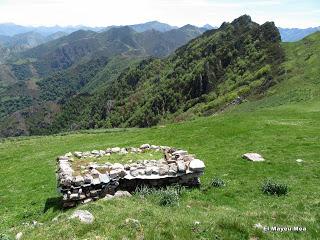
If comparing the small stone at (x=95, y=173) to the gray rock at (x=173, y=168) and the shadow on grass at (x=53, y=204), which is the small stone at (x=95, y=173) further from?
the gray rock at (x=173, y=168)

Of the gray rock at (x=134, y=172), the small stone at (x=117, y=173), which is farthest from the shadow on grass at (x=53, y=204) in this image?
the gray rock at (x=134, y=172)

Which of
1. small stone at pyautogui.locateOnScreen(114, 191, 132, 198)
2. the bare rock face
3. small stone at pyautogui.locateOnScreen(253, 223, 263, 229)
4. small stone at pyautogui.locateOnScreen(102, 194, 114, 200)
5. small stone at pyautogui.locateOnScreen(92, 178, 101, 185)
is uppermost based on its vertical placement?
small stone at pyautogui.locateOnScreen(253, 223, 263, 229)

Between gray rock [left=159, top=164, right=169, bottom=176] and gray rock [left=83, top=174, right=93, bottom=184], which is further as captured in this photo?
gray rock [left=159, top=164, right=169, bottom=176]

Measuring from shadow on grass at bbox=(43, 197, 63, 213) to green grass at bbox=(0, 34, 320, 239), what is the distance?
0.15 meters

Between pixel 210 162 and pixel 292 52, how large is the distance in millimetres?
117221

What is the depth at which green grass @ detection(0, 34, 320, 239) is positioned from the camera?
664 inches

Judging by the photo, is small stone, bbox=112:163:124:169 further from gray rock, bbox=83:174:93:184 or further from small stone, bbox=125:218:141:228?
small stone, bbox=125:218:141:228

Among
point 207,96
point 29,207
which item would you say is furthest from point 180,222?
point 207,96

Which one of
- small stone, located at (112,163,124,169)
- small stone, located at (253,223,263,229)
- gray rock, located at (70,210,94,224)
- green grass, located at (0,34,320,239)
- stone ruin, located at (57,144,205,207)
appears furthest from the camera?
small stone, located at (112,163,124,169)

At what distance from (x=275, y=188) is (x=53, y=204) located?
14.3 metres

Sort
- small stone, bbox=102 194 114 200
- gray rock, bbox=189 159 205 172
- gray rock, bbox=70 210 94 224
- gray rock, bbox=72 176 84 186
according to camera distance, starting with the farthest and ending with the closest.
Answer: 1. gray rock, bbox=189 159 205 172
2. gray rock, bbox=72 176 84 186
3. small stone, bbox=102 194 114 200
4. gray rock, bbox=70 210 94 224

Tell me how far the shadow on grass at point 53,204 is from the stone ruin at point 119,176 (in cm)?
147

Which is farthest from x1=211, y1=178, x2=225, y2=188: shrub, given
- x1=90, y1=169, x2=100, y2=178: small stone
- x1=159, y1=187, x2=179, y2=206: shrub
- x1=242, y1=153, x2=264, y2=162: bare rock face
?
x1=90, y1=169, x2=100, y2=178: small stone

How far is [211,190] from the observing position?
2581cm
